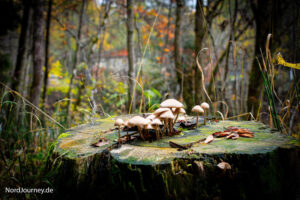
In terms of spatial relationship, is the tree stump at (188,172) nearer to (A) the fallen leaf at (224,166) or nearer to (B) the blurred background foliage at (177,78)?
(A) the fallen leaf at (224,166)

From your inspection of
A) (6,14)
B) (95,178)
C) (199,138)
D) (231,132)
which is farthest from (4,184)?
(6,14)

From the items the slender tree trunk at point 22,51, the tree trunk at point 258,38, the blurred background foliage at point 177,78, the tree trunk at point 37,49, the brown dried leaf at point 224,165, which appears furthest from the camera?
the slender tree trunk at point 22,51

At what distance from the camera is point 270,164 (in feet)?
2.94

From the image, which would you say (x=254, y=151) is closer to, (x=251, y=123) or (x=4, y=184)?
(x=251, y=123)

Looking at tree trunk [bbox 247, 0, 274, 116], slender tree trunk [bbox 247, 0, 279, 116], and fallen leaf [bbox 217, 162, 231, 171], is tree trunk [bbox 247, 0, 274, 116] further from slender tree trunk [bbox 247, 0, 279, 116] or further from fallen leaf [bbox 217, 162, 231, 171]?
fallen leaf [bbox 217, 162, 231, 171]

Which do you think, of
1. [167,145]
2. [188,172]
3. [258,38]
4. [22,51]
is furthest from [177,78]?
[22,51]

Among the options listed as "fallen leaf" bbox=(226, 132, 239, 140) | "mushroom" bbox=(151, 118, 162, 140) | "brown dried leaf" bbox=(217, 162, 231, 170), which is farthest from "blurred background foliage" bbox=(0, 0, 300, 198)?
"brown dried leaf" bbox=(217, 162, 231, 170)

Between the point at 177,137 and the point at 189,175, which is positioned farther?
the point at 177,137

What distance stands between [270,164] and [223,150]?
23cm

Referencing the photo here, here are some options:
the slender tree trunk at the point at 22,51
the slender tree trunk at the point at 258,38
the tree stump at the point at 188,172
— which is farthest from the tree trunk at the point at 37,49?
the slender tree trunk at the point at 258,38

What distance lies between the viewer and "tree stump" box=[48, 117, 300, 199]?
2.94ft

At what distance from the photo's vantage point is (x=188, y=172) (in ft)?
3.08

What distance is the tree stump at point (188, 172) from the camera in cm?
90

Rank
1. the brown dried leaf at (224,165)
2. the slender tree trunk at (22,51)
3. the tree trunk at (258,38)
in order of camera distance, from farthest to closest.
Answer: the slender tree trunk at (22,51) → the tree trunk at (258,38) → the brown dried leaf at (224,165)
